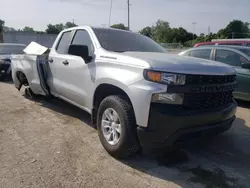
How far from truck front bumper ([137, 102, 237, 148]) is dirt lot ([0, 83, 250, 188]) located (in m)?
0.44

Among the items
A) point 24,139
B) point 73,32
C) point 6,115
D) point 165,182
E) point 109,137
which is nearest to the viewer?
point 165,182

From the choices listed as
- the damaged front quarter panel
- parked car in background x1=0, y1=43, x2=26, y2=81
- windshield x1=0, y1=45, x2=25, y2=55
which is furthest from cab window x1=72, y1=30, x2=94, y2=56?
windshield x1=0, y1=45, x2=25, y2=55

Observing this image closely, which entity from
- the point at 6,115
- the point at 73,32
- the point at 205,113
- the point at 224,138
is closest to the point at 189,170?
the point at 205,113

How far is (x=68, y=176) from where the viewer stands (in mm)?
3100

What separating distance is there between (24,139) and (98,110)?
1.36m

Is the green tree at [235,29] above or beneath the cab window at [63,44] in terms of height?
above

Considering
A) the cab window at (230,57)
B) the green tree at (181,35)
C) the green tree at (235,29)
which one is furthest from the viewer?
the green tree at (181,35)

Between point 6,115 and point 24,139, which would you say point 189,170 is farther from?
point 6,115

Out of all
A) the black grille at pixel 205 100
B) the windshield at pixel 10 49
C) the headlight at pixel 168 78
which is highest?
the headlight at pixel 168 78

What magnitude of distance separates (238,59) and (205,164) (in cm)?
405

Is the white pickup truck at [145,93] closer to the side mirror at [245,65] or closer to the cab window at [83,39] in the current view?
the cab window at [83,39]

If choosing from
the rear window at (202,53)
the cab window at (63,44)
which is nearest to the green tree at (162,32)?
the rear window at (202,53)

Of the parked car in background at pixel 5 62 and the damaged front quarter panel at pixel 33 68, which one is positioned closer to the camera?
the damaged front quarter panel at pixel 33 68

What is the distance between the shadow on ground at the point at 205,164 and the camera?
10.2ft
